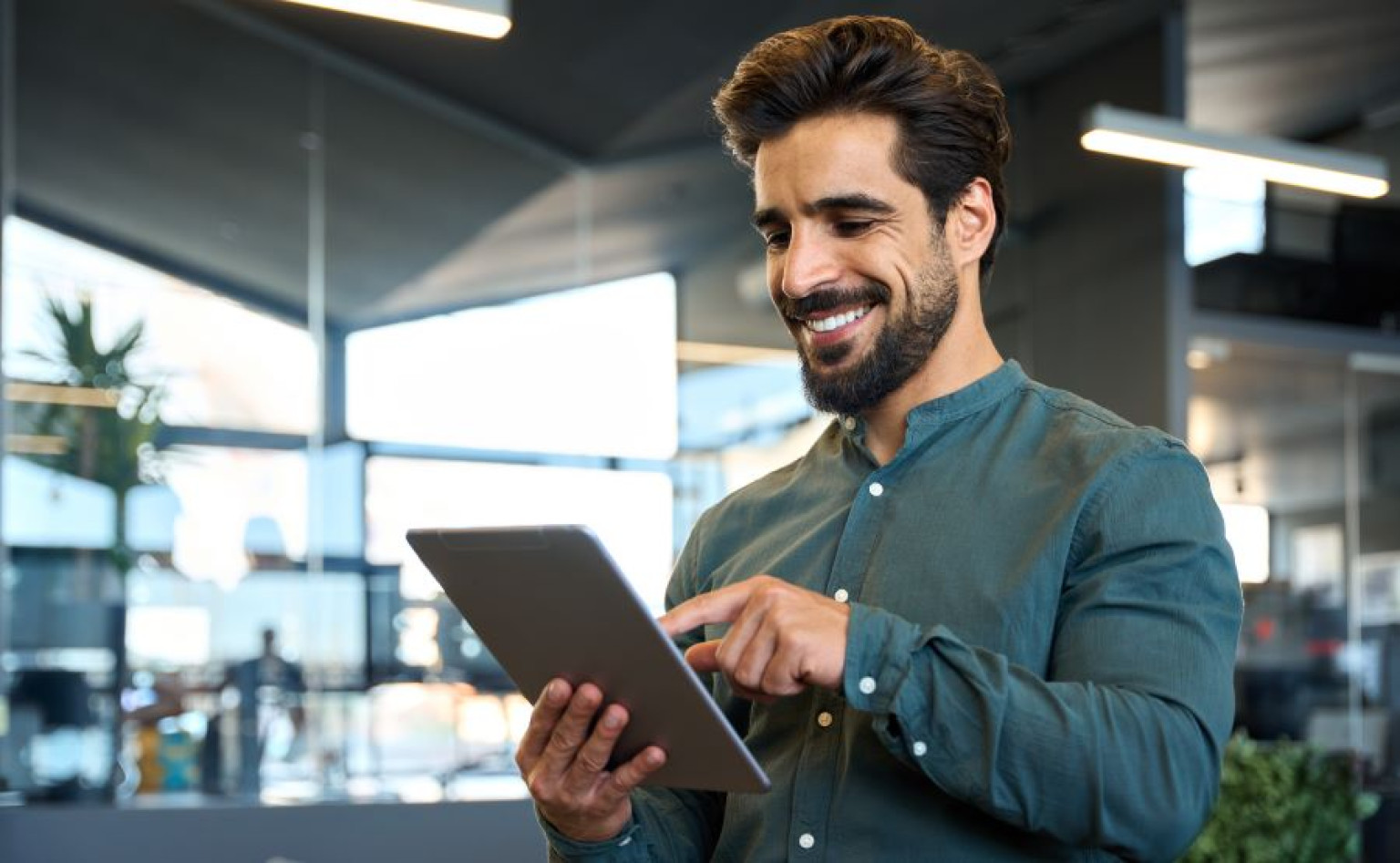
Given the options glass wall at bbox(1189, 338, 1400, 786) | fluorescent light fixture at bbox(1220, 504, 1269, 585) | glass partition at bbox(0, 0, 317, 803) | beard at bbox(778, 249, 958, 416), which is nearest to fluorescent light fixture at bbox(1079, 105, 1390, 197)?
glass wall at bbox(1189, 338, 1400, 786)

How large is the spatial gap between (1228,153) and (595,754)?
4.48m

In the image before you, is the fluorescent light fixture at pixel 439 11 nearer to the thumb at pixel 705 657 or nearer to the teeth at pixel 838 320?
the teeth at pixel 838 320

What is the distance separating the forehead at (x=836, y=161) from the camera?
1.48 m

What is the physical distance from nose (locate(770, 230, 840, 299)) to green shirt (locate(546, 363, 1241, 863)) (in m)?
0.17

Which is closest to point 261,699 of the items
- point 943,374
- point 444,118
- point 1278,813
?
point 444,118

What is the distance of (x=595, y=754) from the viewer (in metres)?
1.35

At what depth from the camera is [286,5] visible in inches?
236

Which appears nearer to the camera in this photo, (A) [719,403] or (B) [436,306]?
(B) [436,306]

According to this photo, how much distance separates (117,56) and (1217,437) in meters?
4.57

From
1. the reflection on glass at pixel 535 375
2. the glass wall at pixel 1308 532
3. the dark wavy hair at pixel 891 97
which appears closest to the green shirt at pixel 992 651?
the dark wavy hair at pixel 891 97

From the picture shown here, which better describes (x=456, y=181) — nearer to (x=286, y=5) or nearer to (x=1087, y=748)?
(x=286, y=5)

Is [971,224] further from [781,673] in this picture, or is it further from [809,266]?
[781,673]

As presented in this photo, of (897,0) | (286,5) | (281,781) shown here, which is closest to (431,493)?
(281,781)

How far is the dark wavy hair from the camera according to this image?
150cm
